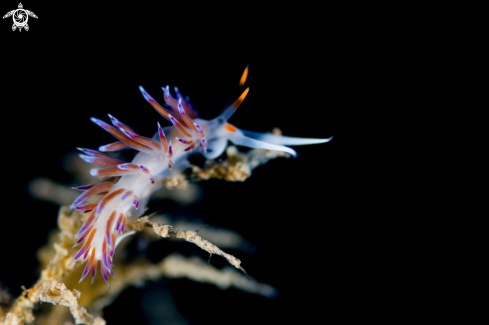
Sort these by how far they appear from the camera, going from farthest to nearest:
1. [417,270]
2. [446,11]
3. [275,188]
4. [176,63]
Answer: [176,63] → [275,188] → [446,11] → [417,270]

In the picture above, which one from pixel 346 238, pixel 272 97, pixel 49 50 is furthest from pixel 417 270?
pixel 49 50

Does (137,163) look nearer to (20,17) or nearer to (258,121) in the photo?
(258,121)

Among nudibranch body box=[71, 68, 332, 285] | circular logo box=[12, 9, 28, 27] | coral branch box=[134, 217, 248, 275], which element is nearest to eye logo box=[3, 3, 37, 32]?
circular logo box=[12, 9, 28, 27]

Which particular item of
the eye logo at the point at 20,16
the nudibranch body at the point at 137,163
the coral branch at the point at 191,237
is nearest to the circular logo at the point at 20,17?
the eye logo at the point at 20,16

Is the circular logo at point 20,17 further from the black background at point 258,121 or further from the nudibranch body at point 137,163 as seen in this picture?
the nudibranch body at point 137,163

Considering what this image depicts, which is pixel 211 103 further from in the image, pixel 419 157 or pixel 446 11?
pixel 446 11

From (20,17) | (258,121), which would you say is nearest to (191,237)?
(258,121)

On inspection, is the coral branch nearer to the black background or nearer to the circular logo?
the black background
